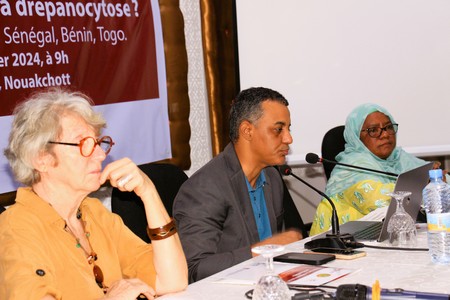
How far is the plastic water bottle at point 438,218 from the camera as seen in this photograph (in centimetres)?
221

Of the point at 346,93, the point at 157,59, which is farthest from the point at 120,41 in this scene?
the point at 346,93

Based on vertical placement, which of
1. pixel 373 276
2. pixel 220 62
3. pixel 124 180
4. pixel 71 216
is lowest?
pixel 373 276

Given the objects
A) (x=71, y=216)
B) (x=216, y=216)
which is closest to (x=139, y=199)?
(x=216, y=216)

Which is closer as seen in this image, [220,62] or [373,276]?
[373,276]

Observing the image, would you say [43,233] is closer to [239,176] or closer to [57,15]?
[239,176]

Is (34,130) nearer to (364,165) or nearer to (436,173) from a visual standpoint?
(436,173)

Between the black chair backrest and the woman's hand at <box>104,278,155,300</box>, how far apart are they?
2.13 m

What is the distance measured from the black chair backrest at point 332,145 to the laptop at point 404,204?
3.67 feet

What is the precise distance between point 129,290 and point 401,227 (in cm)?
101

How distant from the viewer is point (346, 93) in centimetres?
450

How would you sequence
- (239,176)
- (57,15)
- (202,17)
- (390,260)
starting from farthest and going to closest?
(202,17), (57,15), (239,176), (390,260)

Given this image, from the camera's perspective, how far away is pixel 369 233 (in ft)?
9.19

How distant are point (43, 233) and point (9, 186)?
1079 mm

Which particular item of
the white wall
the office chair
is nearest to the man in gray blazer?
the office chair
